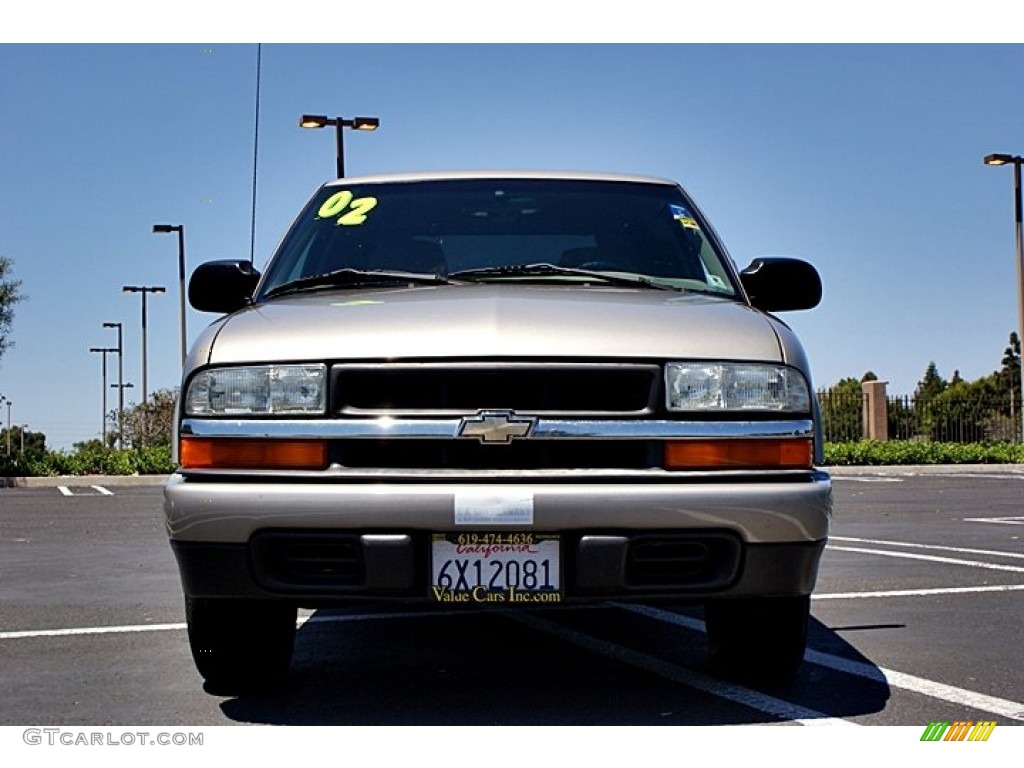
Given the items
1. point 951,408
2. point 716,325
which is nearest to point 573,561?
point 716,325

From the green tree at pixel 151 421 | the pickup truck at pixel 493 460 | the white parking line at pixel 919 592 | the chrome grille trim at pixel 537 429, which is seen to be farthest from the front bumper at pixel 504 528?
the green tree at pixel 151 421

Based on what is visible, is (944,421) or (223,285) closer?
(223,285)

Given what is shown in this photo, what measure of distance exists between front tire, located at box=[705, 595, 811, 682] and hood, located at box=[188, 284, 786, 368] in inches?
34.3

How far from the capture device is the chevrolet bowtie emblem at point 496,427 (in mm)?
4074

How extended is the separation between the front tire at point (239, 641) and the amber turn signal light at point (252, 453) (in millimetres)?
465

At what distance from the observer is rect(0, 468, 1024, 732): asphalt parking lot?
14.5 feet

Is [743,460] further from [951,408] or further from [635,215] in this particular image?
[951,408]

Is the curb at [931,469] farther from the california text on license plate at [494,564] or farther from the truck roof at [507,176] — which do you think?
the california text on license plate at [494,564]

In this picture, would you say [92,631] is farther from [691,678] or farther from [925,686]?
[925,686]

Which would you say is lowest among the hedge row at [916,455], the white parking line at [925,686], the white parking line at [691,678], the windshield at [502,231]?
the white parking line at [925,686]

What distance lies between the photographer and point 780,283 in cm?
546

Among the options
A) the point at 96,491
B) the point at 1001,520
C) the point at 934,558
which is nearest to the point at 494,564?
the point at 934,558

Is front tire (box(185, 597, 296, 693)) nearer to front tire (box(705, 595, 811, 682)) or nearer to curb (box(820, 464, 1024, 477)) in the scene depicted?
front tire (box(705, 595, 811, 682))

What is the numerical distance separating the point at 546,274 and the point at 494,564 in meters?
1.41
